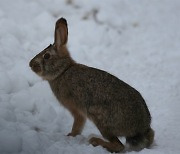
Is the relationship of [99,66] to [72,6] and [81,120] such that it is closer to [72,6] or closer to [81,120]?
[72,6]

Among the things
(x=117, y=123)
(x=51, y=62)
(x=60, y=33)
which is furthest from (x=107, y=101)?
(x=60, y=33)

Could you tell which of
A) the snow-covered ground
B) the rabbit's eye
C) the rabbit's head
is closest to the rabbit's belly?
the snow-covered ground

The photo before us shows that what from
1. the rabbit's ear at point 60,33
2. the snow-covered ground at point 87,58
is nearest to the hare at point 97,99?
the rabbit's ear at point 60,33

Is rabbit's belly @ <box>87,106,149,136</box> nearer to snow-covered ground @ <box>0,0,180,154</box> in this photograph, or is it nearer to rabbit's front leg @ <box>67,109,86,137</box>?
snow-covered ground @ <box>0,0,180,154</box>

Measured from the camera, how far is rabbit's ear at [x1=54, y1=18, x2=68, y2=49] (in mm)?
5078

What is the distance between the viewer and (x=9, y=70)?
627cm

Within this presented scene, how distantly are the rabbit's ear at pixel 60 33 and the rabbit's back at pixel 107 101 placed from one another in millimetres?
414

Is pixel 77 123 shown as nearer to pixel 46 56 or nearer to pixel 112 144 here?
pixel 112 144

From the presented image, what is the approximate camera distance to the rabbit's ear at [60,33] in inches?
200

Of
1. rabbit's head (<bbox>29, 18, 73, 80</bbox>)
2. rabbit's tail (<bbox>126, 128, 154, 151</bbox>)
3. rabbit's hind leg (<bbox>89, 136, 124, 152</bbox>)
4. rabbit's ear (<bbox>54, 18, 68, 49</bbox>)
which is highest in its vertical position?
rabbit's ear (<bbox>54, 18, 68, 49</bbox>)

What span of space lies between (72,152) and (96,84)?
0.81 metres

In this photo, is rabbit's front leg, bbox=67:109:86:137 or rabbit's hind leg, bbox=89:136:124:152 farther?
rabbit's front leg, bbox=67:109:86:137

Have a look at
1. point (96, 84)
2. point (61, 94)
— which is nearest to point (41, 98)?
point (61, 94)

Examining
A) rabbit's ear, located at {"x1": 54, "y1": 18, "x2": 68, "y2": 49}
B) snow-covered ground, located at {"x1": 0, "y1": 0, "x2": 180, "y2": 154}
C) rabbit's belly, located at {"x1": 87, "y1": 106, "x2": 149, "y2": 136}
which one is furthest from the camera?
rabbit's ear, located at {"x1": 54, "y1": 18, "x2": 68, "y2": 49}
